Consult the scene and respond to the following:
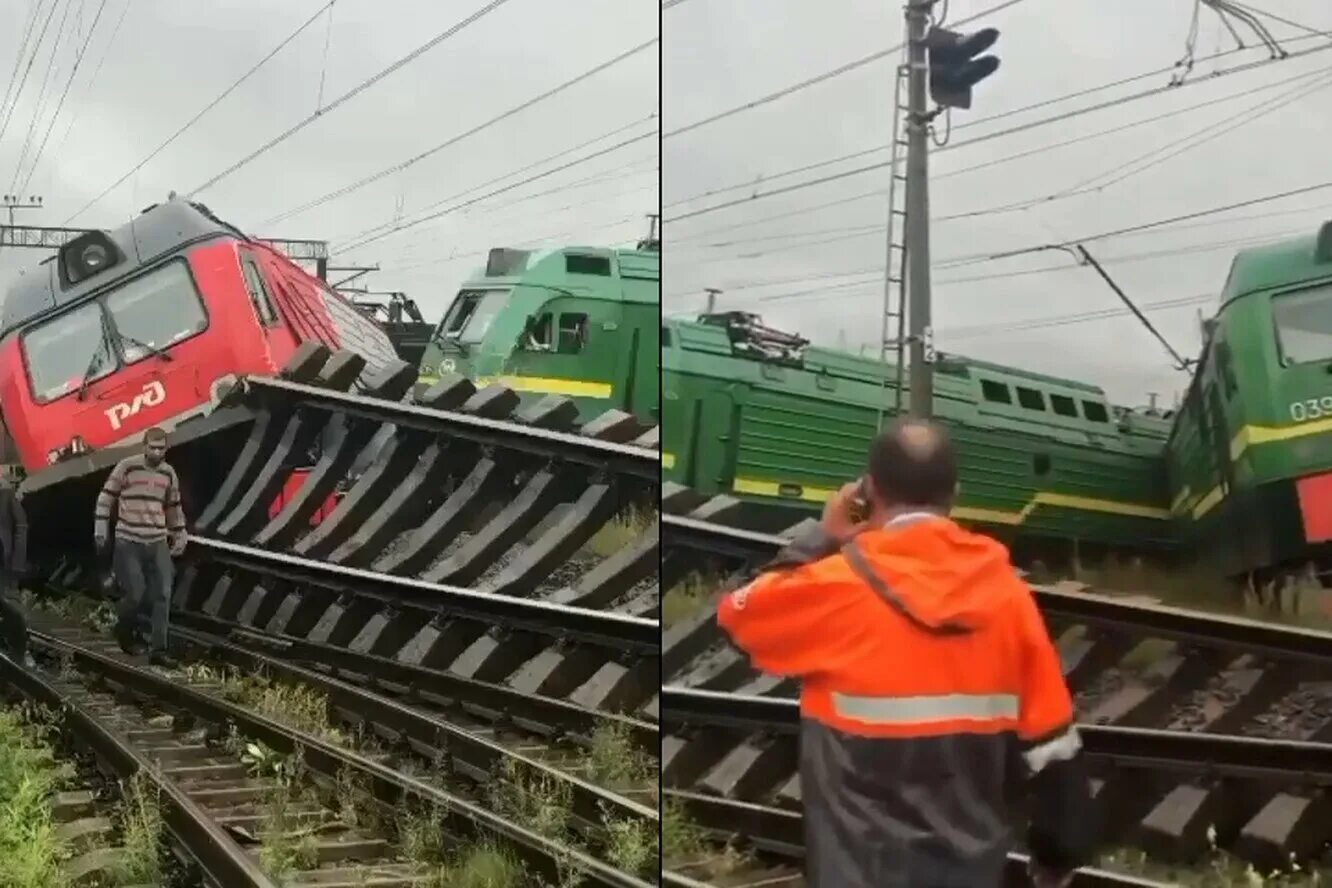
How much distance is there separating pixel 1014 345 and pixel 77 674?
2.63 meters

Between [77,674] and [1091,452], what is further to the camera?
[77,674]

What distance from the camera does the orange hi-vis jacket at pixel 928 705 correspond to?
A: 1.35m

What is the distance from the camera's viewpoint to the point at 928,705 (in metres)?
1.38

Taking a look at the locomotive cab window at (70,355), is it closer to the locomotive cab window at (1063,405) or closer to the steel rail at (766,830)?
the steel rail at (766,830)

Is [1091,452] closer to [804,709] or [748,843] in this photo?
[804,709]

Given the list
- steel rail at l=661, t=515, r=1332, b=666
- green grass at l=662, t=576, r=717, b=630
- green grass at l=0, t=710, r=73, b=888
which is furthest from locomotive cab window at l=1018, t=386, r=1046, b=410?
green grass at l=0, t=710, r=73, b=888

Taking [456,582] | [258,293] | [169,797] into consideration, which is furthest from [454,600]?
[258,293]

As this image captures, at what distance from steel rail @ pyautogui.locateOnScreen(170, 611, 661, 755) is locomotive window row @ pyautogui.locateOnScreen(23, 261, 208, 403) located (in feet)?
2.06

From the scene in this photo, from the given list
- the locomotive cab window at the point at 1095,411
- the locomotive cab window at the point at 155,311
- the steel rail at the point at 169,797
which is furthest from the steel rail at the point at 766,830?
the locomotive cab window at the point at 155,311

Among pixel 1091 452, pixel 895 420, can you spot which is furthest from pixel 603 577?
pixel 1091 452

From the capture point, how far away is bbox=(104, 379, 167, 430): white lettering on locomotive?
9.65 feet

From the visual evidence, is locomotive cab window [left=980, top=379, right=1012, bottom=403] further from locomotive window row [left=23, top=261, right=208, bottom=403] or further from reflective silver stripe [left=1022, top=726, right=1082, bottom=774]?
locomotive window row [left=23, top=261, right=208, bottom=403]

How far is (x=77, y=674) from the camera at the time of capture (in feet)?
10.3

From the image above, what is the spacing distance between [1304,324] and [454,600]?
1704mm
